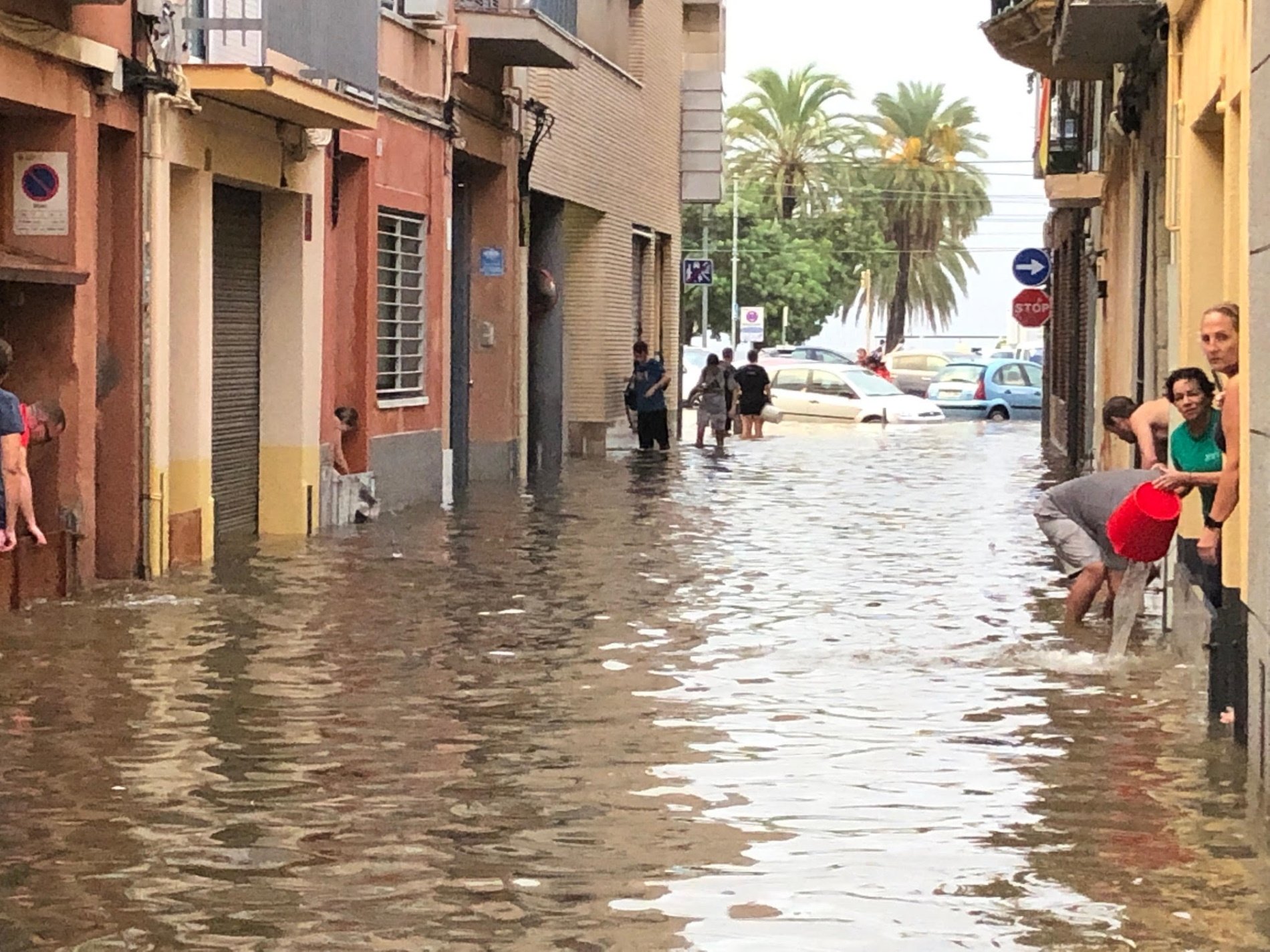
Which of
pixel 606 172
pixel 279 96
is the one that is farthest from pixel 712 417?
pixel 279 96

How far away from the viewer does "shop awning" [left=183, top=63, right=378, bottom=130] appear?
59.0 feet

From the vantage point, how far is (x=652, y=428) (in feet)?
126

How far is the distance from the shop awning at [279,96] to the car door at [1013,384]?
114ft

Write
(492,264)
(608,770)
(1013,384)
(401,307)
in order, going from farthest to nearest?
(1013,384) < (492,264) < (401,307) < (608,770)

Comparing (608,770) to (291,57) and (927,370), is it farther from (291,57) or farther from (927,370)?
(927,370)

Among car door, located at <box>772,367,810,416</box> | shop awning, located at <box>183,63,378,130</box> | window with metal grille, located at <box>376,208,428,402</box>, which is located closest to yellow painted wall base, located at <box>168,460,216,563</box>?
shop awning, located at <box>183,63,378,130</box>

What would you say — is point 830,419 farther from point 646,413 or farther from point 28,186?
point 28,186

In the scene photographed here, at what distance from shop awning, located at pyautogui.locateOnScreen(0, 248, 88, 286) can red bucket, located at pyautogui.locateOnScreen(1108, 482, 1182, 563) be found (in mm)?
6372

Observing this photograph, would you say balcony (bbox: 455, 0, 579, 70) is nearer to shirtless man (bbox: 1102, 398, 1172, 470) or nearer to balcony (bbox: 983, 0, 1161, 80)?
balcony (bbox: 983, 0, 1161, 80)

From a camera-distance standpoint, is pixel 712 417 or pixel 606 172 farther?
pixel 712 417

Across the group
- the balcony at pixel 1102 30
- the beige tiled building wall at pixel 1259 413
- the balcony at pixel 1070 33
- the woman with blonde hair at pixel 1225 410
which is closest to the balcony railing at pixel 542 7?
the balcony at pixel 1070 33

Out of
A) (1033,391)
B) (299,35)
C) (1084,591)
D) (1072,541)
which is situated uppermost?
(299,35)

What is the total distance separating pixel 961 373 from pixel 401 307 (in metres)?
34.4

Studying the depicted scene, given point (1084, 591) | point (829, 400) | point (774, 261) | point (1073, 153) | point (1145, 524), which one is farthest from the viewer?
point (774, 261)
